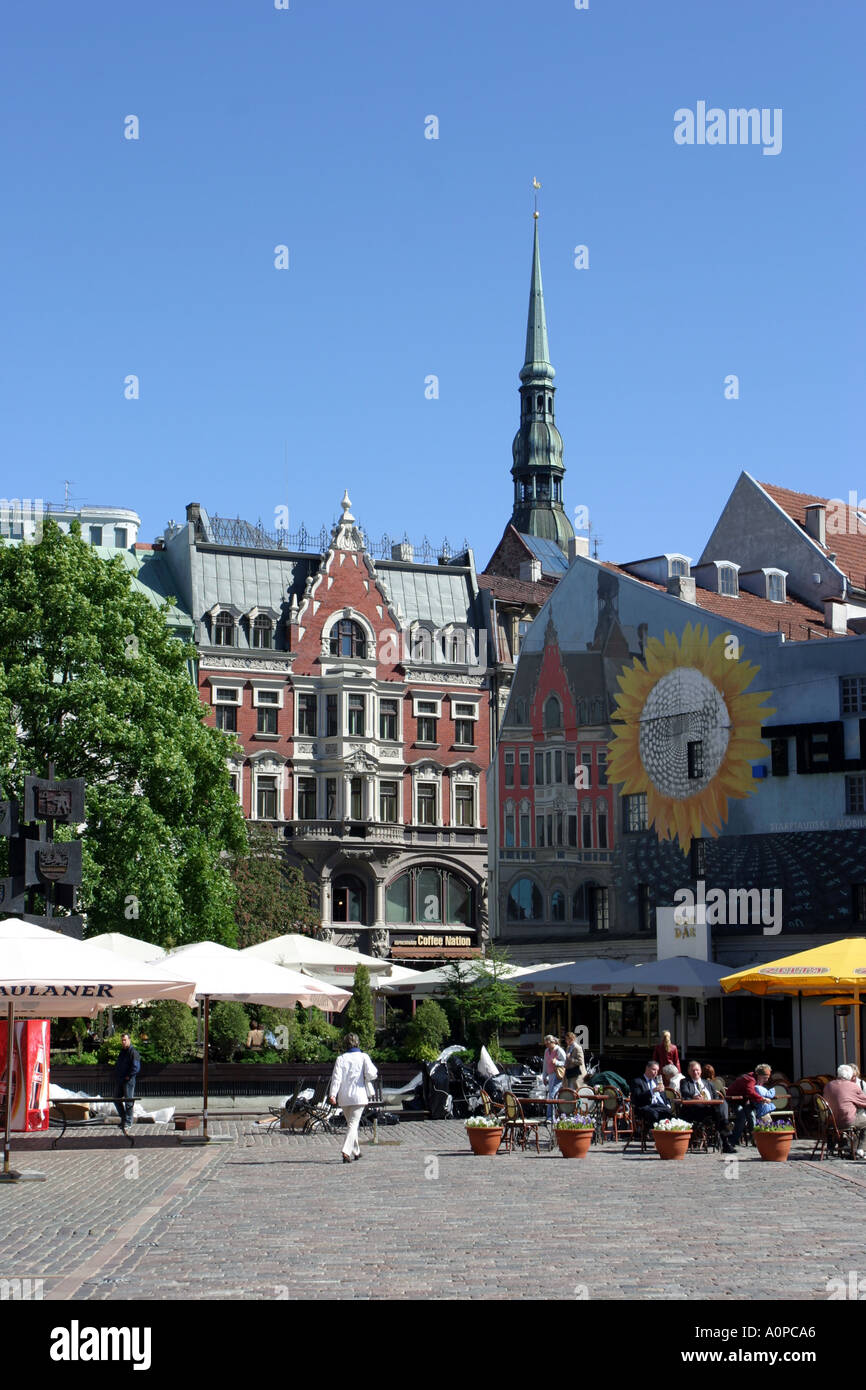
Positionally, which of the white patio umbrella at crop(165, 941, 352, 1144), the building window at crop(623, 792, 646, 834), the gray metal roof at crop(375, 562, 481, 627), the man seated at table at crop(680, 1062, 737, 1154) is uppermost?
the gray metal roof at crop(375, 562, 481, 627)

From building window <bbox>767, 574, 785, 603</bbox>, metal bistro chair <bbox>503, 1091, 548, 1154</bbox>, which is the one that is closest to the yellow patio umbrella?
metal bistro chair <bbox>503, 1091, 548, 1154</bbox>

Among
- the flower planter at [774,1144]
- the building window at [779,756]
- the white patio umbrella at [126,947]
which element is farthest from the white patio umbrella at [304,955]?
the building window at [779,756]

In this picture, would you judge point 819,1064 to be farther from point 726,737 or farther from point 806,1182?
point 806,1182

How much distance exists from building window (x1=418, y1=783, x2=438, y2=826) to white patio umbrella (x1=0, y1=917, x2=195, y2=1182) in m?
47.2

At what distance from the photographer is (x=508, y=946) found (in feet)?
201

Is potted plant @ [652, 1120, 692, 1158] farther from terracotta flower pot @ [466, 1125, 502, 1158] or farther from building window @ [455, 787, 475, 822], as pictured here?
building window @ [455, 787, 475, 822]

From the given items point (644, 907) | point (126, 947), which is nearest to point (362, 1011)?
point (126, 947)

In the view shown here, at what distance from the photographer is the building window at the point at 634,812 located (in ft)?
184

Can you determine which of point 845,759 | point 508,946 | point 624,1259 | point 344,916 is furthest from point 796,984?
point 344,916

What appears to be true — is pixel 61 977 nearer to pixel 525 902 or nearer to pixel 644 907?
pixel 644 907

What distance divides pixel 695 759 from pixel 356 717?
21338 mm

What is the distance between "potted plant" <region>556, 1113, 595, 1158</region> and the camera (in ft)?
85.9

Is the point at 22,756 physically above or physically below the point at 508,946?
above
